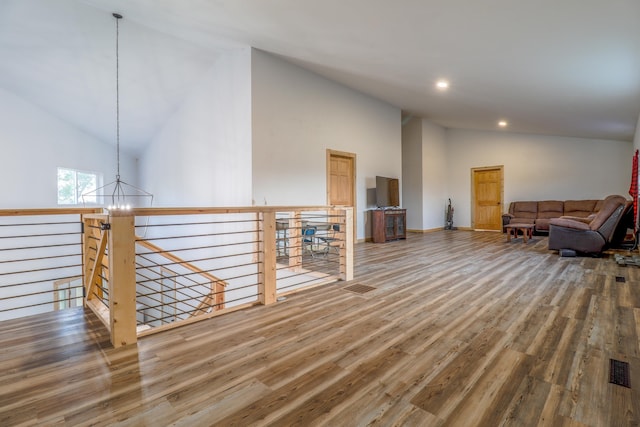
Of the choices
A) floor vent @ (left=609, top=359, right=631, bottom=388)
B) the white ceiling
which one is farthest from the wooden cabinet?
floor vent @ (left=609, top=359, right=631, bottom=388)

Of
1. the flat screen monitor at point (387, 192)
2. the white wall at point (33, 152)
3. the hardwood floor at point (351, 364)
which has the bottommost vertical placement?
the hardwood floor at point (351, 364)

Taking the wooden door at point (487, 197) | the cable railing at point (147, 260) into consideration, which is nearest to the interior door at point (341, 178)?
the cable railing at point (147, 260)

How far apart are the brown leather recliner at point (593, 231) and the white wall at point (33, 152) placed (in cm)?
1074

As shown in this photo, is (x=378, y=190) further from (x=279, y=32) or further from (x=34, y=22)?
(x=34, y=22)

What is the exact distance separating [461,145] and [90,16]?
9.87m

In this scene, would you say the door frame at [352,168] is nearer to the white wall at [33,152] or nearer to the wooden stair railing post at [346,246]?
the wooden stair railing post at [346,246]

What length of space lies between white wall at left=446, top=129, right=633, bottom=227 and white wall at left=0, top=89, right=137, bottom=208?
437 inches

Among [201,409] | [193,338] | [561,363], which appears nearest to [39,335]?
[193,338]

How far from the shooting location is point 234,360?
1.88 m

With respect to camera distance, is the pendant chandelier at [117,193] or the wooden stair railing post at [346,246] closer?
the wooden stair railing post at [346,246]

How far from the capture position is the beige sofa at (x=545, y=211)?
317 inches

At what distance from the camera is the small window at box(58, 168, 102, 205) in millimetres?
7738

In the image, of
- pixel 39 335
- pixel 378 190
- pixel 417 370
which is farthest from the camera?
pixel 378 190

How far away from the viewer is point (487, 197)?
9758mm
